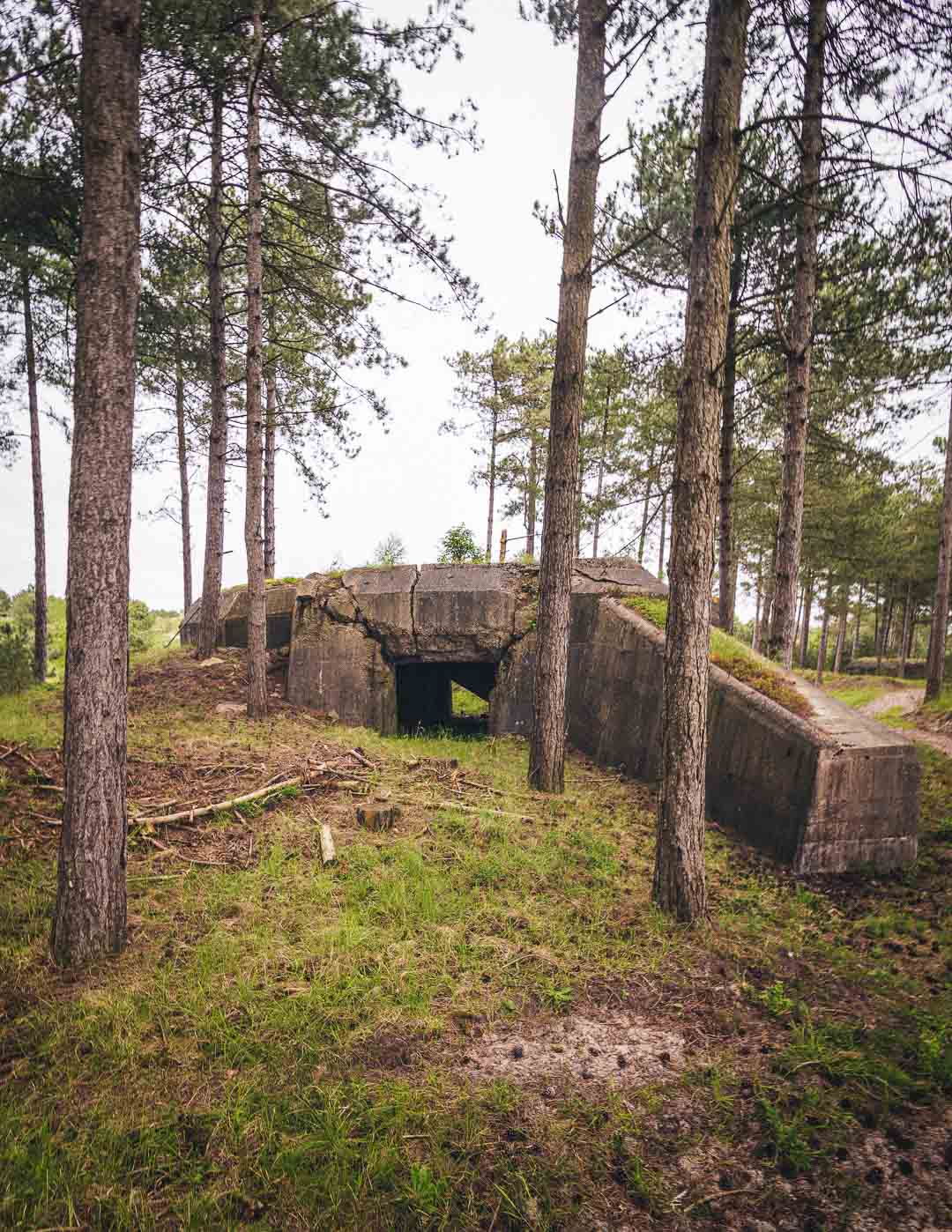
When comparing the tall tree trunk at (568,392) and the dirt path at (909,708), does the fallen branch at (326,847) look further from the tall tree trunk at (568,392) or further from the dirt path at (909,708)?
the dirt path at (909,708)

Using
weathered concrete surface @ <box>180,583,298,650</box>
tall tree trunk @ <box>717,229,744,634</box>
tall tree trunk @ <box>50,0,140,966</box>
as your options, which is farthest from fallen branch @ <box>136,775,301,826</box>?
tall tree trunk @ <box>717,229,744,634</box>

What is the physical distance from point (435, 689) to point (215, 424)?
649cm

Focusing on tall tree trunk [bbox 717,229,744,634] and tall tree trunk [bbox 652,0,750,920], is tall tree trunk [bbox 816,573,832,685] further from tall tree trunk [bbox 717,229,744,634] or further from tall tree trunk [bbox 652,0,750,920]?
tall tree trunk [bbox 652,0,750,920]

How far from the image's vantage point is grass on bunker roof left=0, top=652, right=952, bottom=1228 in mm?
2451

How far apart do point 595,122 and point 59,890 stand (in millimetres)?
8325

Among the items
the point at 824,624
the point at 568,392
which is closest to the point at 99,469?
the point at 568,392

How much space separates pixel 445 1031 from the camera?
3.39 metres

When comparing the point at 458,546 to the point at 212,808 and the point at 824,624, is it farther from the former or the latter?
the point at 824,624

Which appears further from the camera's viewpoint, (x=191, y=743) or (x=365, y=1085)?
(x=191, y=743)

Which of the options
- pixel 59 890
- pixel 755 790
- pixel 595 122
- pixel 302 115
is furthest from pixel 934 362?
pixel 59 890

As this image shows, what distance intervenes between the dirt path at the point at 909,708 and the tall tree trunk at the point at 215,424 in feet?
37.5

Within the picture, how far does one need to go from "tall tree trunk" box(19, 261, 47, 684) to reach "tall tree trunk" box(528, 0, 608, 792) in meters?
11.2

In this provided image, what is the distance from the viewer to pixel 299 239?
38.1ft

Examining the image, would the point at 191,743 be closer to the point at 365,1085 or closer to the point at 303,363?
the point at 365,1085
